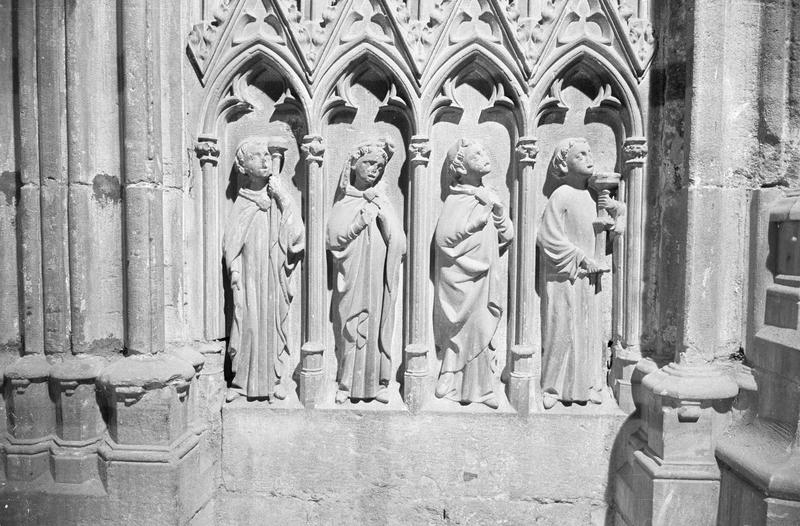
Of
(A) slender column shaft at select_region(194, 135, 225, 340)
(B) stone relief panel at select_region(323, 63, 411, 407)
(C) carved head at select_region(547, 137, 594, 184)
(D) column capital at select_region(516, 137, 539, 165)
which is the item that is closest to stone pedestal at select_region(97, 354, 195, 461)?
(A) slender column shaft at select_region(194, 135, 225, 340)

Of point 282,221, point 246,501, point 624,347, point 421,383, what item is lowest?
point 246,501

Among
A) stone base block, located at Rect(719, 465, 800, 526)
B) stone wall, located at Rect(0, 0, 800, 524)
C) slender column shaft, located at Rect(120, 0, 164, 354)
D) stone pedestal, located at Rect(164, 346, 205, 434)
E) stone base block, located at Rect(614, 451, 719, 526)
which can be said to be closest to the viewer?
stone base block, located at Rect(719, 465, 800, 526)

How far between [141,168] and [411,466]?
3029 mm

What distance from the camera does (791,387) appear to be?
3.06m

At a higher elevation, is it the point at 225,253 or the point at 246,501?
the point at 225,253

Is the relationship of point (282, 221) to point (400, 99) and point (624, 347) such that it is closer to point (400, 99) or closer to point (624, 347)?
point (400, 99)

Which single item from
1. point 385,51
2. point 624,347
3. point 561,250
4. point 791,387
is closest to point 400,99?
point 385,51

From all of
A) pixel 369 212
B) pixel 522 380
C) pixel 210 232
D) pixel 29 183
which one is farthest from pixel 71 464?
pixel 522 380

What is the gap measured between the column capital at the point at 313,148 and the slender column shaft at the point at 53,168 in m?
1.69

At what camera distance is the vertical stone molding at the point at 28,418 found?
12.6 ft

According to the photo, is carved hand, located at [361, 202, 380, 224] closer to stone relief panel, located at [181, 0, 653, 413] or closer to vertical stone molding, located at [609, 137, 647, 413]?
stone relief panel, located at [181, 0, 653, 413]

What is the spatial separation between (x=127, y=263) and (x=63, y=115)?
3.70 feet

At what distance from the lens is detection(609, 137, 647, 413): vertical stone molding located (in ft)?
13.8

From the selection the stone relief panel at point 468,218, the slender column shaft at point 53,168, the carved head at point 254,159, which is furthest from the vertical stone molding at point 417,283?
the slender column shaft at point 53,168
